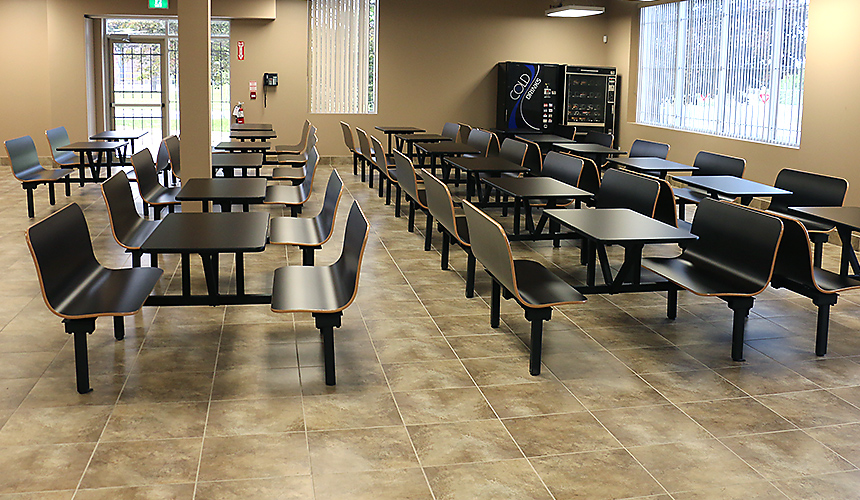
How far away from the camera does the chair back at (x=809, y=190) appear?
5.98m

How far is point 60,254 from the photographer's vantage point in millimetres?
3668

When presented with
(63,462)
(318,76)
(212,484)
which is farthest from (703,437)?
(318,76)

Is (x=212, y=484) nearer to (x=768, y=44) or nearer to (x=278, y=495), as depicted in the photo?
(x=278, y=495)

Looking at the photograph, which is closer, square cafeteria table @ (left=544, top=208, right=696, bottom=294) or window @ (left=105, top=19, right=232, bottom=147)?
square cafeteria table @ (left=544, top=208, right=696, bottom=294)

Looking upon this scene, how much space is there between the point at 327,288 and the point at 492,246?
91 centimetres

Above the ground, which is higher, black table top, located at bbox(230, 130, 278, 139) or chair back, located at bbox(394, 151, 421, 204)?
black table top, located at bbox(230, 130, 278, 139)

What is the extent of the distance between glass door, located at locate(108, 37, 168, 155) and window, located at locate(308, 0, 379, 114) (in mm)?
2845

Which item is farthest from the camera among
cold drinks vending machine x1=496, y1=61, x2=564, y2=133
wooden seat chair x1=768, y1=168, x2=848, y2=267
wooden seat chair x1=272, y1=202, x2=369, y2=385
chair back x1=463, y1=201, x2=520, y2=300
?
cold drinks vending machine x1=496, y1=61, x2=564, y2=133

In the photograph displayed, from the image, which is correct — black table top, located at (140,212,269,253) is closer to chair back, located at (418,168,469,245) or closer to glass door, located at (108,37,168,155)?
→ chair back, located at (418,168,469,245)

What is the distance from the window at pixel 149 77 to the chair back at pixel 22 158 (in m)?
4.93

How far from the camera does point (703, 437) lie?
10.7ft

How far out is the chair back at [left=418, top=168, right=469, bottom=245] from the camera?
208 inches

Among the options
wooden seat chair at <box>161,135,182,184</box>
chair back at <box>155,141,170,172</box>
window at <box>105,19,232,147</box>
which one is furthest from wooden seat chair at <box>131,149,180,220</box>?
window at <box>105,19,232,147</box>

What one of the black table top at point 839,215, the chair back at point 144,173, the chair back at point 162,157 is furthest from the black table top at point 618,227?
the chair back at point 162,157
